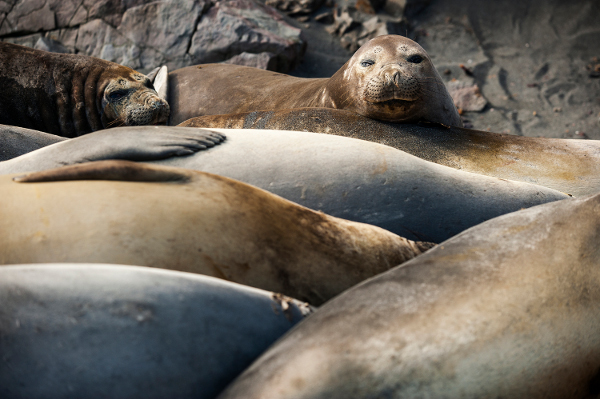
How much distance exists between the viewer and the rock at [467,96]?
20.0 feet

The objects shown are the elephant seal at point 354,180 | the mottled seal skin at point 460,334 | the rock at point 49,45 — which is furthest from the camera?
the rock at point 49,45

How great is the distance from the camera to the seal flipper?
156 centimetres

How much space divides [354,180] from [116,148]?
88cm

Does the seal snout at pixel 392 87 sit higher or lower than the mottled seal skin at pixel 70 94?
higher

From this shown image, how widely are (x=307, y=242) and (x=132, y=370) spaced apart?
0.66m

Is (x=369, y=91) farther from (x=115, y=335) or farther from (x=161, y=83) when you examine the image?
(x=161, y=83)

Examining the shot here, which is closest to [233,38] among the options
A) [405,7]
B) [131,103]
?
[131,103]

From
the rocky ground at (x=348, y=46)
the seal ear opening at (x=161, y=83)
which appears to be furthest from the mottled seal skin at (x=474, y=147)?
the rocky ground at (x=348, y=46)

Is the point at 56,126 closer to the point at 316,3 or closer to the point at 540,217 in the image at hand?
the point at 540,217

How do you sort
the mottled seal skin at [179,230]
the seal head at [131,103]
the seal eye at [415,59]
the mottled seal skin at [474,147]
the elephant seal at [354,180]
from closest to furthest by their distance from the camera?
the mottled seal skin at [179,230], the elephant seal at [354,180], the mottled seal skin at [474,147], the seal eye at [415,59], the seal head at [131,103]

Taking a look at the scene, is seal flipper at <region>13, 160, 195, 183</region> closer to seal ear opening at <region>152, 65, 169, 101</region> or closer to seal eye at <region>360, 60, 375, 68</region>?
seal eye at <region>360, 60, 375, 68</region>

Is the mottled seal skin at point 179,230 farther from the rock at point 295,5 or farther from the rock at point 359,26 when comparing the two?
the rock at point 295,5

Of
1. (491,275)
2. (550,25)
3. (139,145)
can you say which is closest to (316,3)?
(550,25)

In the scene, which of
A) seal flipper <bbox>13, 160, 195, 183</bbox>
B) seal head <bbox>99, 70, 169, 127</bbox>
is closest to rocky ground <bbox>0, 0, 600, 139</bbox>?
seal head <bbox>99, 70, 169, 127</bbox>
